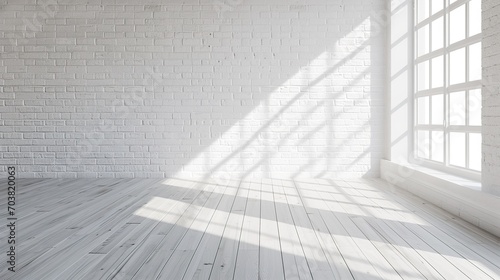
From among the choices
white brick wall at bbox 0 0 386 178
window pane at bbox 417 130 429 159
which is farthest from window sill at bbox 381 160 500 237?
white brick wall at bbox 0 0 386 178

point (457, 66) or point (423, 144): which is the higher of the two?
point (457, 66)

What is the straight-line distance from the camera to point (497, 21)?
9.84 feet

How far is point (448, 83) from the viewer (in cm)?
422

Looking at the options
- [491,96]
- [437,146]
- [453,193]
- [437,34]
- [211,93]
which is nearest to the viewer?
[491,96]

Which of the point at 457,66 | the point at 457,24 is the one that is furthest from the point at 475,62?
the point at 457,24

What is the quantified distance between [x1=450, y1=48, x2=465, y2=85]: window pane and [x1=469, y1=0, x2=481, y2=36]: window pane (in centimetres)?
21

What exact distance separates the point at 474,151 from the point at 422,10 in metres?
1.89

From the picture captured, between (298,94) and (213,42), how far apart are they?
1.22 meters

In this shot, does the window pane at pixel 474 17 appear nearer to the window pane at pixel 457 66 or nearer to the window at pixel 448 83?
the window at pixel 448 83

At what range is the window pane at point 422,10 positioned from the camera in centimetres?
484

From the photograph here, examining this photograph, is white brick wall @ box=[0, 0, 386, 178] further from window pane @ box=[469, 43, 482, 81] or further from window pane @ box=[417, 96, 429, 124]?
window pane @ box=[469, 43, 482, 81]

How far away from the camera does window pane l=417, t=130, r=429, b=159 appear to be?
4941 millimetres

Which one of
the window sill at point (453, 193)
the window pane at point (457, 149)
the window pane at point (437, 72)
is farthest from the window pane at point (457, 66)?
the window sill at point (453, 193)

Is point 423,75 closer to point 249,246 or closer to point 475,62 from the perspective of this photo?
point 475,62
